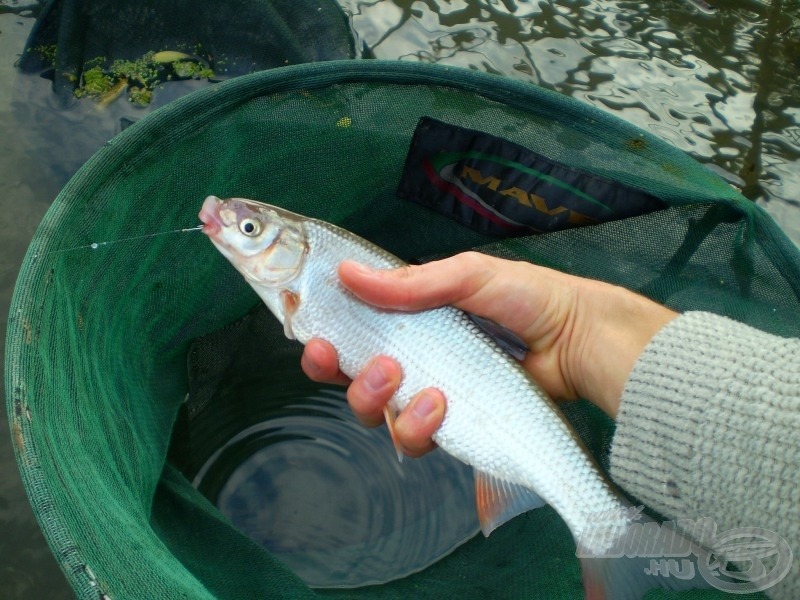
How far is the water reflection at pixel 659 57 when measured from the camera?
3.29 meters

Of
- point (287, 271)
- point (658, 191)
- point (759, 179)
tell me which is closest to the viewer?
point (287, 271)

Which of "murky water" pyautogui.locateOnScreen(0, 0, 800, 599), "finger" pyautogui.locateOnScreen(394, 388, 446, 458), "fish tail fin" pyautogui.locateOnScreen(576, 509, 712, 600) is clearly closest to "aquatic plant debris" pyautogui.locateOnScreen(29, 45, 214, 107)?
"murky water" pyautogui.locateOnScreen(0, 0, 800, 599)

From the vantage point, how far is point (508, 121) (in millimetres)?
2072

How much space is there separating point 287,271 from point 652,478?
1.02 metres

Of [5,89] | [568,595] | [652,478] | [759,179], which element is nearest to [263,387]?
[568,595]

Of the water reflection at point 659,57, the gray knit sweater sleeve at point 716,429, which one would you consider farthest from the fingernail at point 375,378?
the water reflection at point 659,57

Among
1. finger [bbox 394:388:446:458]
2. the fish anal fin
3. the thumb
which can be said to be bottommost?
the fish anal fin

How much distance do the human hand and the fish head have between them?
16cm

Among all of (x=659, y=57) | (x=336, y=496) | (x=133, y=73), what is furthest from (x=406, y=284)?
(x=659, y=57)

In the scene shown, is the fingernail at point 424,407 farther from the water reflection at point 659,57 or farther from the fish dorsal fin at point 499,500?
the water reflection at point 659,57

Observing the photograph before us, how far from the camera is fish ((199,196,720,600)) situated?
1.60m

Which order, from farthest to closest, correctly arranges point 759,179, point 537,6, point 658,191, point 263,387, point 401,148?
point 537,6, point 759,179, point 263,387, point 401,148, point 658,191

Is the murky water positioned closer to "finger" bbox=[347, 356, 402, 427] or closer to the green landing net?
the green landing net

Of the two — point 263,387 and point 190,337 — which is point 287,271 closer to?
point 190,337
